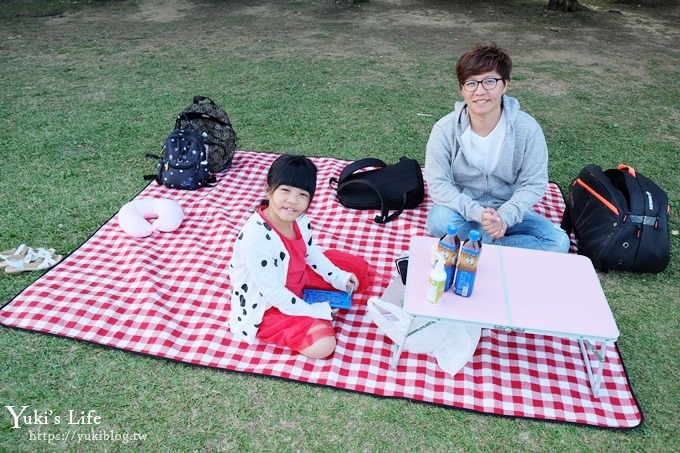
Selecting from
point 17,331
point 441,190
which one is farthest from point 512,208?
point 17,331

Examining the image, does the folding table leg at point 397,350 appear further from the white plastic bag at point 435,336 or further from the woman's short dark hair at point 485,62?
the woman's short dark hair at point 485,62

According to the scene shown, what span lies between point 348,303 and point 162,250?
1.40 metres

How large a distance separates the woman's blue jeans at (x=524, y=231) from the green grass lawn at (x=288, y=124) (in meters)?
0.41

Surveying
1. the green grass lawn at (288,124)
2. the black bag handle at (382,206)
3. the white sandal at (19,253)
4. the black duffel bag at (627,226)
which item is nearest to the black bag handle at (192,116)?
the green grass lawn at (288,124)

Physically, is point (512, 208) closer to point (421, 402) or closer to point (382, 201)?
point (382, 201)

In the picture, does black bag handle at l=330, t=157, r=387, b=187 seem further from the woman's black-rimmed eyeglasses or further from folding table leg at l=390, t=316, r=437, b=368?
folding table leg at l=390, t=316, r=437, b=368

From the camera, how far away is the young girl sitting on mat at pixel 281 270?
8.21 ft

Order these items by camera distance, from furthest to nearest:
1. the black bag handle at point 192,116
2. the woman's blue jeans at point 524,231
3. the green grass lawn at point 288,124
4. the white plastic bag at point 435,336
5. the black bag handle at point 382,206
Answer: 1. the black bag handle at point 192,116
2. the black bag handle at point 382,206
3. the woman's blue jeans at point 524,231
4. the white plastic bag at point 435,336
5. the green grass lawn at point 288,124

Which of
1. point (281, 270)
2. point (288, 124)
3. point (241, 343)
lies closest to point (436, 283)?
point (281, 270)

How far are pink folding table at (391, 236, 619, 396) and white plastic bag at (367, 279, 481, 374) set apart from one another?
0.09 meters

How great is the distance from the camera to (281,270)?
2.70 meters

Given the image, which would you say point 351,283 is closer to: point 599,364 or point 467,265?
point 467,265

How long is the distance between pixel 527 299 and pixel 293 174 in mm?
1242

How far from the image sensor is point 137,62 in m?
7.31
